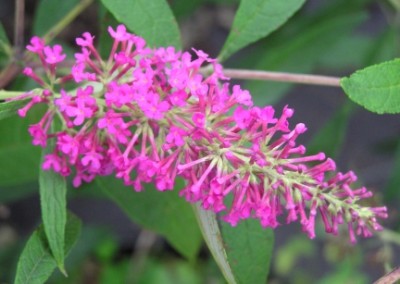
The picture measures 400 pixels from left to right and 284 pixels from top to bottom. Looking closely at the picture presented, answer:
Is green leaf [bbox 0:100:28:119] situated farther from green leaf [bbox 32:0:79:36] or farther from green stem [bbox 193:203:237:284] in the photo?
green leaf [bbox 32:0:79:36]

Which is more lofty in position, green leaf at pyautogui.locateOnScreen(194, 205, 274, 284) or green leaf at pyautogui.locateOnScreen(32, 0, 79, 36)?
green leaf at pyautogui.locateOnScreen(32, 0, 79, 36)

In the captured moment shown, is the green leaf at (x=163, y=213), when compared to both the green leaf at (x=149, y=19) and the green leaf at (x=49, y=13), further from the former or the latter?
the green leaf at (x=49, y=13)

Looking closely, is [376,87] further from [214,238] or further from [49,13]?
[49,13]

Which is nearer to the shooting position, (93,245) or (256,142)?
(256,142)

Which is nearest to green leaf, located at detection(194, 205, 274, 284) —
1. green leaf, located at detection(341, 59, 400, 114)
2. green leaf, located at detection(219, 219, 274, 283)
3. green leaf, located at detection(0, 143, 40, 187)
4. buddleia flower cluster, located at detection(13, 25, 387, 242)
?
green leaf, located at detection(219, 219, 274, 283)

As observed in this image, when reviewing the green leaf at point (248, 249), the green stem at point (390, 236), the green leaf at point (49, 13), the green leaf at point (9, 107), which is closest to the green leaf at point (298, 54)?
the green stem at point (390, 236)

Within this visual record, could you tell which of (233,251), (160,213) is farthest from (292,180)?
(160,213)

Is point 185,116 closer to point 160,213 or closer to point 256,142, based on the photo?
point 256,142
